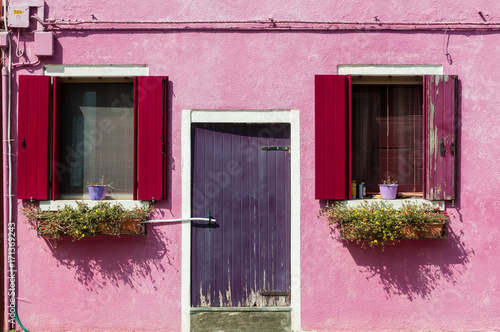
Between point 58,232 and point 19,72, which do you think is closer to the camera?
point 58,232

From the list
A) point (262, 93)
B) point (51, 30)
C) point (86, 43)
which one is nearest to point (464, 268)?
point (262, 93)

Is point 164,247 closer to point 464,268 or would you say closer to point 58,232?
point 58,232

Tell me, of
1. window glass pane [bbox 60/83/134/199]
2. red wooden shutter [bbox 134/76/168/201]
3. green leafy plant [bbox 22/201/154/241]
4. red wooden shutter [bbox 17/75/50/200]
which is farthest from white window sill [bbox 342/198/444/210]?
red wooden shutter [bbox 17/75/50/200]

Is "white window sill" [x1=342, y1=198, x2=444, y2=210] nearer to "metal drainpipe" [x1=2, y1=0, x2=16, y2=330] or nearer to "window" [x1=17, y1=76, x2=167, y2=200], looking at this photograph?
"window" [x1=17, y1=76, x2=167, y2=200]

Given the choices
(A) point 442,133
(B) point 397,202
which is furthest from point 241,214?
(A) point 442,133

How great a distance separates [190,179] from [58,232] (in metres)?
1.42

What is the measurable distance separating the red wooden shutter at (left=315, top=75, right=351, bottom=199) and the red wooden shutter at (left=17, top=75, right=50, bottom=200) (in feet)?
9.33

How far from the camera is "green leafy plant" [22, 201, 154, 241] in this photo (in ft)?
14.1

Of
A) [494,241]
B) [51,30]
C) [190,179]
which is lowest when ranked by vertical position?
[494,241]

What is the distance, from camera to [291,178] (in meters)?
4.64

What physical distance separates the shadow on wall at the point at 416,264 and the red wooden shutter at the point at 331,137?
67cm

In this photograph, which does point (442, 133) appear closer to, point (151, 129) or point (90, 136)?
point (151, 129)

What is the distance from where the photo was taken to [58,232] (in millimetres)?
4344

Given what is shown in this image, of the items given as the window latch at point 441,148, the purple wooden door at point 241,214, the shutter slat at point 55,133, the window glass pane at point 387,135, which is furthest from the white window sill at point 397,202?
the shutter slat at point 55,133
